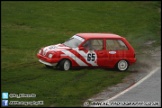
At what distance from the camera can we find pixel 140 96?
14.8 m

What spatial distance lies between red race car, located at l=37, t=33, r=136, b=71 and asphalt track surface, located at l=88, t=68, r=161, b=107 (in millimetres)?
1781

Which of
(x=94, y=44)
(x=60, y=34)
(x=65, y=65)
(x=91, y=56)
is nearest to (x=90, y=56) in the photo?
(x=91, y=56)

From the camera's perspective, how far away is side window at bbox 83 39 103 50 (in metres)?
18.8

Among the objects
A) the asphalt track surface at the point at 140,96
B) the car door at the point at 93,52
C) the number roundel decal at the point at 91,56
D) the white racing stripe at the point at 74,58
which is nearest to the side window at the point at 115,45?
the car door at the point at 93,52

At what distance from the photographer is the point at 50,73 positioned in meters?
17.7

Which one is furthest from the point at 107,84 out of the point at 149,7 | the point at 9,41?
the point at 149,7

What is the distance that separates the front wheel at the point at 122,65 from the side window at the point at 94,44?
3.64ft

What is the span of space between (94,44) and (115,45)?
0.97m

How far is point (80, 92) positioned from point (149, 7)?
29975mm

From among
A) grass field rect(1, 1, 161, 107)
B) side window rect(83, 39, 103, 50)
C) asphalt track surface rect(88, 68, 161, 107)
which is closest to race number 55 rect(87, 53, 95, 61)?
side window rect(83, 39, 103, 50)

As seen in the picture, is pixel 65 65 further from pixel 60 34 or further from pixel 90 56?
pixel 60 34

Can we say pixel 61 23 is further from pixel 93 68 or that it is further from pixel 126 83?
pixel 126 83

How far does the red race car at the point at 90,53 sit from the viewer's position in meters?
18.3

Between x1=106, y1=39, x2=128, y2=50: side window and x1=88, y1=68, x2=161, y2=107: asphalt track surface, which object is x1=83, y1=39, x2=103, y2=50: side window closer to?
x1=106, y1=39, x2=128, y2=50: side window
